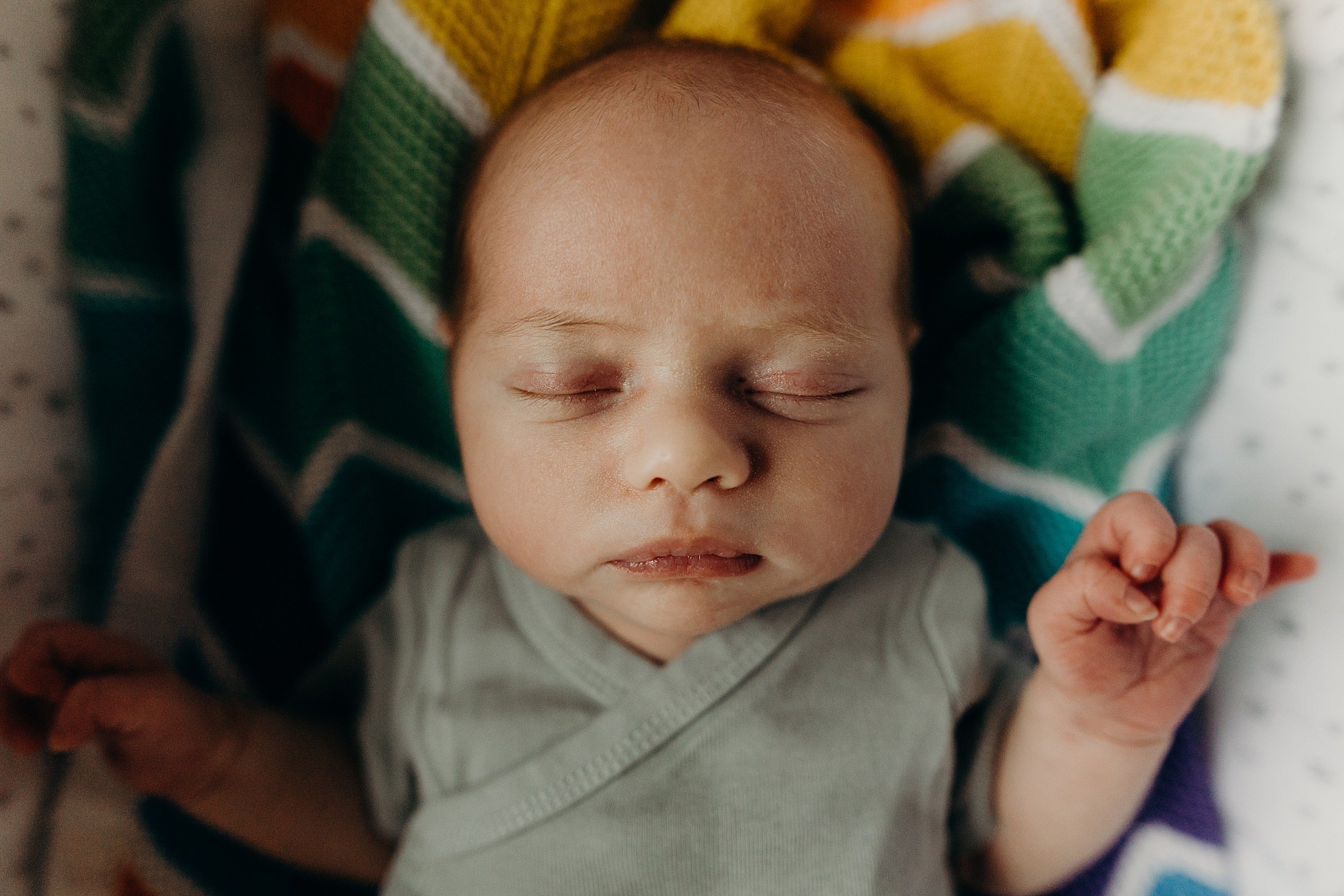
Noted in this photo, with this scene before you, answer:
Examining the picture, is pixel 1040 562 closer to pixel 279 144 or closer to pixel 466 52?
pixel 466 52

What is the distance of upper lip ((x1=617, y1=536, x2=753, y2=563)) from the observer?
78cm

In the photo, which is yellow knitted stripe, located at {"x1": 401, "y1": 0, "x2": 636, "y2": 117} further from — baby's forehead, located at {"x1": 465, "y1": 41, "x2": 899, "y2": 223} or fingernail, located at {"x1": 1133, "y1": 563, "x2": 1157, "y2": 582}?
fingernail, located at {"x1": 1133, "y1": 563, "x2": 1157, "y2": 582}

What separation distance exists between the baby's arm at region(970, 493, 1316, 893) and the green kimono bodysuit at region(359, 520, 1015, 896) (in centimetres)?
5

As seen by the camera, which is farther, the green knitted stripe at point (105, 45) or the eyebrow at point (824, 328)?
the green knitted stripe at point (105, 45)

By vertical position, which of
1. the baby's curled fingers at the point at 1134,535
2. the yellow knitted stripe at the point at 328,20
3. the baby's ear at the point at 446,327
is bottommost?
the baby's curled fingers at the point at 1134,535

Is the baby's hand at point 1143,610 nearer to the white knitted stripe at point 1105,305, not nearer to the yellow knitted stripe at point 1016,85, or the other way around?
the white knitted stripe at point 1105,305

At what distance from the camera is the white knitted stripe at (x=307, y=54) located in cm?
109

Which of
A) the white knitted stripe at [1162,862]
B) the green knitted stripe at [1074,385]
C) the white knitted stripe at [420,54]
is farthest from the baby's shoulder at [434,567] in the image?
the white knitted stripe at [1162,862]

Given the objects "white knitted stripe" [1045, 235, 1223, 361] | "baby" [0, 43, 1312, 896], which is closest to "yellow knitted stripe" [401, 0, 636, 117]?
"baby" [0, 43, 1312, 896]

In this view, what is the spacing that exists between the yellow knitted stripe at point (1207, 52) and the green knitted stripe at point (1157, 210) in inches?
2.0

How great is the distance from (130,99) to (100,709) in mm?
619

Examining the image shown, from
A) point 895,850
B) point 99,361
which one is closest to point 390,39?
point 99,361

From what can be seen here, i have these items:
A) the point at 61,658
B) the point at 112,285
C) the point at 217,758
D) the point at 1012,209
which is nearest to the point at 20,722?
the point at 61,658

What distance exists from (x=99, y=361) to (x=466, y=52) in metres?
0.50
